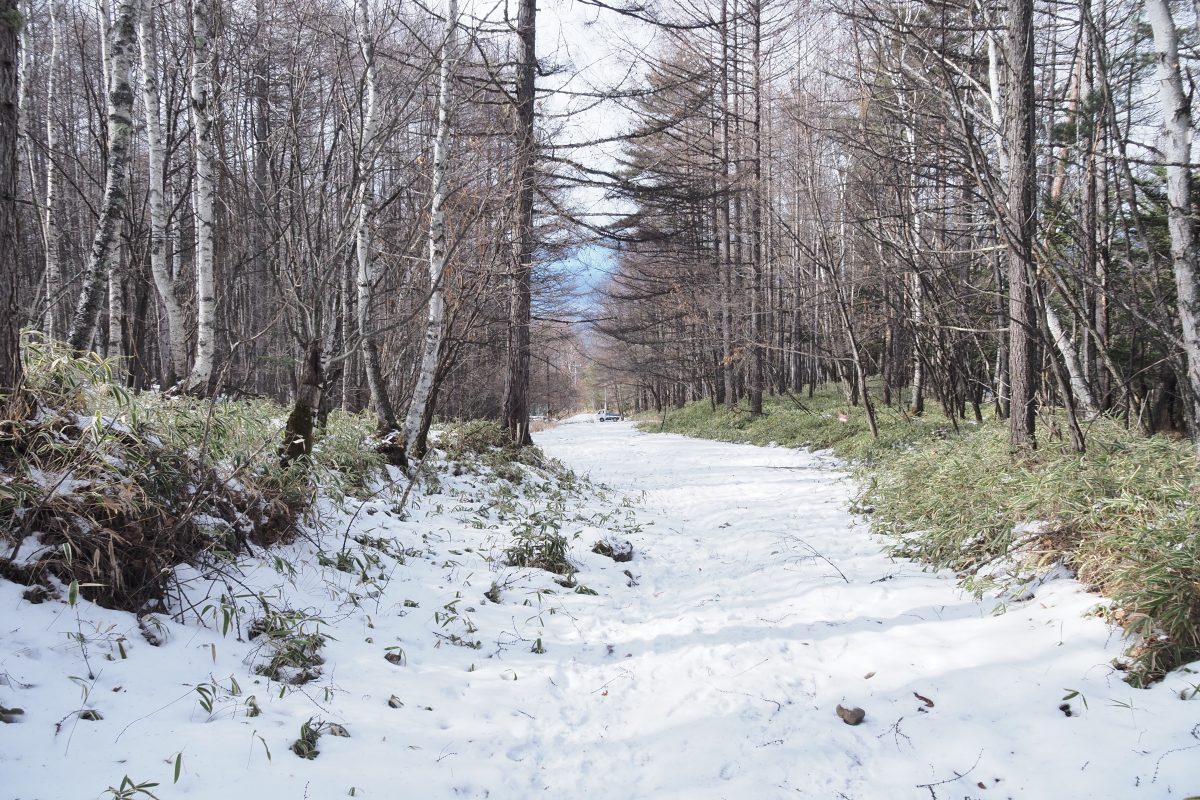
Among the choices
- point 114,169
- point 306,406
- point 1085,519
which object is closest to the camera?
point 1085,519

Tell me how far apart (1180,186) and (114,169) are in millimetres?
8634

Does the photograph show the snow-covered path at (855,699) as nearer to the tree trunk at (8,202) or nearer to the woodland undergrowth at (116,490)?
the woodland undergrowth at (116,490)

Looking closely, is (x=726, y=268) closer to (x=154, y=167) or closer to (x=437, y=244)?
(x=437, y=244)

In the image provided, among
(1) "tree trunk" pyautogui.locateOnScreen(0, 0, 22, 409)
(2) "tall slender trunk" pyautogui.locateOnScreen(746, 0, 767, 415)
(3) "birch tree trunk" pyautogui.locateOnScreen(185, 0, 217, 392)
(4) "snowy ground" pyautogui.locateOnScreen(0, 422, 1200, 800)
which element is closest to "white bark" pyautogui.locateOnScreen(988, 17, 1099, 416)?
(4) "snowy ground" pyautogui.locateOnScreen(0, 422, 1200, 800)

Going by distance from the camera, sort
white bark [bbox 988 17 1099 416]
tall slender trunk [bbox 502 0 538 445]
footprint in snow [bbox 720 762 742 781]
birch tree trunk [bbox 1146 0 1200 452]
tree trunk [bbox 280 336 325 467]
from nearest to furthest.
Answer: footprint in snow [bbox 720 762 742 781] < birch tree trunk [bbox 1146 0 1200 452] < tree trunk [bbox 280 336 325 467] < white bark [bbox 988 17 1099 416] < tall slender trunk [bbox 502 0 538 445]

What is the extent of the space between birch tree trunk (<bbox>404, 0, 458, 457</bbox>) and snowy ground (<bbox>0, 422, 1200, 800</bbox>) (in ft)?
8.12

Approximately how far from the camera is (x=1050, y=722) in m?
2.37

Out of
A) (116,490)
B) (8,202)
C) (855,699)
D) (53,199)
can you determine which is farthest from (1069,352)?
(53,199)

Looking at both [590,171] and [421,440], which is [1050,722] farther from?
[590,171]

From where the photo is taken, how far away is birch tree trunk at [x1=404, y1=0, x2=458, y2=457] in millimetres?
5887

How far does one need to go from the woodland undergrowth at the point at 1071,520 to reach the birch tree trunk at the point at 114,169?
7.01 meters

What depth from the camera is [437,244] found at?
20.8 feet

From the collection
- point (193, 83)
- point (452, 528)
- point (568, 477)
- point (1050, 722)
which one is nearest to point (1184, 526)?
point (1050, 722)

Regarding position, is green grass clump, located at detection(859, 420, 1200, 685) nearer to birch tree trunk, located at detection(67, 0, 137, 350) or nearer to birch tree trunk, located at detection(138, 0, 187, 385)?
birch tree trunk, located at detection(67, 0, 137, 350)
